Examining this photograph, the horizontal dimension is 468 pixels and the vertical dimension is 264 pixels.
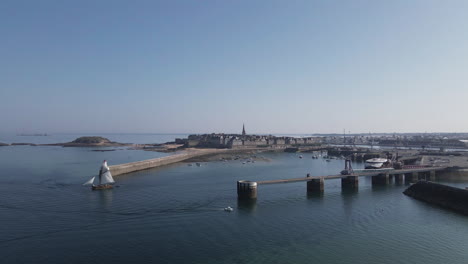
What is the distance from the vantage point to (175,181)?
140 feet

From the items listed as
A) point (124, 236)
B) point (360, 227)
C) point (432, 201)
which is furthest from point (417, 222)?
point (124, 236)

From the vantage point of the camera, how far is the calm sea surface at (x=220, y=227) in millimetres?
17703

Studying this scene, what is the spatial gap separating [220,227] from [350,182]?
69.4 ft

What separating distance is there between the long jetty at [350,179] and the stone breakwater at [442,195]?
19.5 feet

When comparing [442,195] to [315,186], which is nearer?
[442,195]

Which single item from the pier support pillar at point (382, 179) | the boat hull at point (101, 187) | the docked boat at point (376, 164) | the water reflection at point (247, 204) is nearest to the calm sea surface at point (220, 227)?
the water reflection at point (247, 204)

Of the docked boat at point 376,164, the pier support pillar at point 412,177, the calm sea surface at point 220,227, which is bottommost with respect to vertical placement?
the calm sea surface at point 220,227

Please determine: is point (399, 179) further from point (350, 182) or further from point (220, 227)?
point (220, 227)

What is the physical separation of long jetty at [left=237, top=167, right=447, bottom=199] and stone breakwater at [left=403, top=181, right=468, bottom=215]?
5.93 meters

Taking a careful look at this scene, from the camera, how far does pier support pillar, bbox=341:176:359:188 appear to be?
37406mm

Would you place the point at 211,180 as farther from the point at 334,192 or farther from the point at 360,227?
the point at 360,227

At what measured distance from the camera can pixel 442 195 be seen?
98.0 ft

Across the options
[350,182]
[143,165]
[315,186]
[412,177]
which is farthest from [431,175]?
[143,165]

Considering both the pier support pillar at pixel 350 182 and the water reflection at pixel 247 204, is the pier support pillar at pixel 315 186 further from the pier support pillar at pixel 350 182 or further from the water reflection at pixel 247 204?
the water reflection at pixel 247 204
